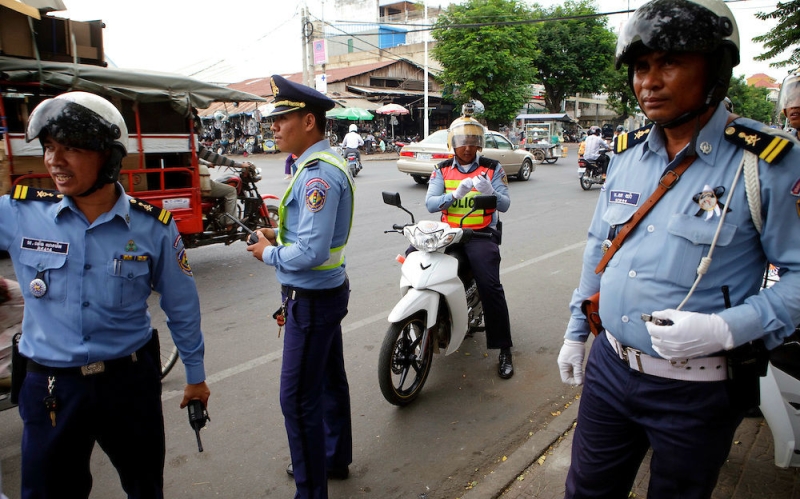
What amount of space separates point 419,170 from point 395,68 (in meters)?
21.4

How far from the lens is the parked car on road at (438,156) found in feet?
45.8

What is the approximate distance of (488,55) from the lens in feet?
96.5

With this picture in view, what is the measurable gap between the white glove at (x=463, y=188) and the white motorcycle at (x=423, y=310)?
159 millimetres

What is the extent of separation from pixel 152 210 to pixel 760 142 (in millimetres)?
2070

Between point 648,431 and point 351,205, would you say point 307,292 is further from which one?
point 648,431

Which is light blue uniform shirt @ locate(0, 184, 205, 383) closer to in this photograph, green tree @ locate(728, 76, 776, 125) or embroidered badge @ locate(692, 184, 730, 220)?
embroidered badge @ locate(692, 184, 730, 220)

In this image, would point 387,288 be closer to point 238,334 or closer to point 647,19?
point 238,334

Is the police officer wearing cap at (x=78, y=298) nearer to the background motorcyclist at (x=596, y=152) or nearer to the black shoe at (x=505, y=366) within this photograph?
the black shoe at (x=505, y=366)

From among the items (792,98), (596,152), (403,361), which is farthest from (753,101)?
(403,361)

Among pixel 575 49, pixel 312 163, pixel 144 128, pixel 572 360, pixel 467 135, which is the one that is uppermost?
pixel 575 49

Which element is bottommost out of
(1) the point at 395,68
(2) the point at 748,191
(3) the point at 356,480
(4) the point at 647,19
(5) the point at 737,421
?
(3) the point at 356,480

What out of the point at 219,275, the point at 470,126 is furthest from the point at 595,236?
the point at 219,275

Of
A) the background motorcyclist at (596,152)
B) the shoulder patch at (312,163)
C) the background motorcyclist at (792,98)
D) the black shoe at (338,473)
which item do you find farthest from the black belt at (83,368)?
the background motorcyclist at (596,152)

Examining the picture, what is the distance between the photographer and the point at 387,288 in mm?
6145
